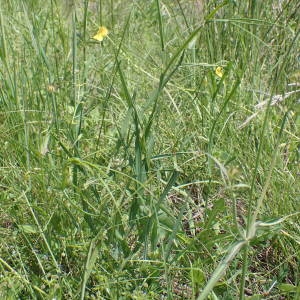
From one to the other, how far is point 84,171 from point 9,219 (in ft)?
0.87

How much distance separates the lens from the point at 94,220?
157 cm

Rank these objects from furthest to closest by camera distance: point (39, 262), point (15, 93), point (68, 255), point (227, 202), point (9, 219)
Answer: point (15, 93)
point (227, 202)
point (9, 219)
point (68, 255)
point (39, 262)

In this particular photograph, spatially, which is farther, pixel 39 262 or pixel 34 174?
pixel 34 174

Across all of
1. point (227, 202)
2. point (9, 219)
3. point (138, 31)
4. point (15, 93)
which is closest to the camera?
point (9, 219)

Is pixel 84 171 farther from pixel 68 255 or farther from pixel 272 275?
pixel 272 275

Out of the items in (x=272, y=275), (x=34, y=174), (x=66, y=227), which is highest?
(x=34, y=174)

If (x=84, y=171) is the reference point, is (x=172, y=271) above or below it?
below

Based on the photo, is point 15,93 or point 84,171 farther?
point 15,93

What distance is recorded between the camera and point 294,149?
192 cm

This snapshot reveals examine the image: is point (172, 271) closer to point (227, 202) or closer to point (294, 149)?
point (227, 202)

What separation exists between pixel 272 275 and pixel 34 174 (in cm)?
65

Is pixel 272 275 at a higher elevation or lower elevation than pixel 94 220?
lower

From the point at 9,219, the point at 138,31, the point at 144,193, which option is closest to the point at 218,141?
the point at 144,193

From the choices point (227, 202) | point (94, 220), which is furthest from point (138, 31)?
point (94, 220)
